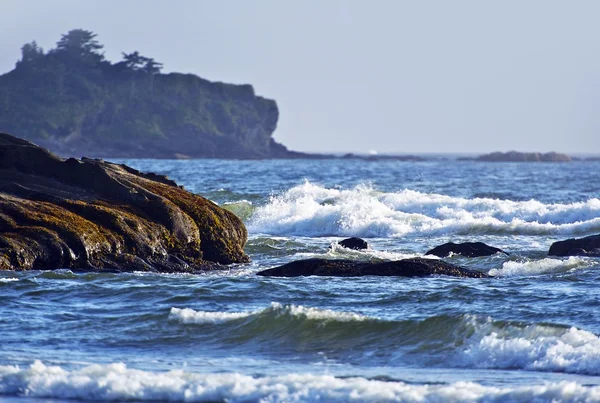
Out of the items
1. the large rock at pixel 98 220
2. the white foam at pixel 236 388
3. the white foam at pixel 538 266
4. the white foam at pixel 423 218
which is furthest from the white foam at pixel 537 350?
the white foam at pixel 423 218

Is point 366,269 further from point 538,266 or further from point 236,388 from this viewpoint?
point 236,388

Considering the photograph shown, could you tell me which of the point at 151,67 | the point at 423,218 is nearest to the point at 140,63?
the point at 151,67

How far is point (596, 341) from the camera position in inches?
502

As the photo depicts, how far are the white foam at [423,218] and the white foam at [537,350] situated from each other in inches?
669

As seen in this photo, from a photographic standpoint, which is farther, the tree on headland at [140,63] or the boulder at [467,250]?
the tree on headland at [140,63]

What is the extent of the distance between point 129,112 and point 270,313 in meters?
156

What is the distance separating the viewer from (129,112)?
168 metres

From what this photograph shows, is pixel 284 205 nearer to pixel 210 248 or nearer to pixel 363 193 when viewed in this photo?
pixel 363 193

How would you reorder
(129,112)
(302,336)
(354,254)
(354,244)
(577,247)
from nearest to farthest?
(302,336) → (577,247) → (354,254) → (354,244) → (129,112)

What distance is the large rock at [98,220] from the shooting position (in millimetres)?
17391

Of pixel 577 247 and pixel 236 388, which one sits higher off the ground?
pixel 577 247

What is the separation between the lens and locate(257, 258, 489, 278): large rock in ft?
60.0

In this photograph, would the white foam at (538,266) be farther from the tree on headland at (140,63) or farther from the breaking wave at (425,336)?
the tree on headland at (140,63)

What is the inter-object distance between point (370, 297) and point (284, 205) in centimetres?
1930
